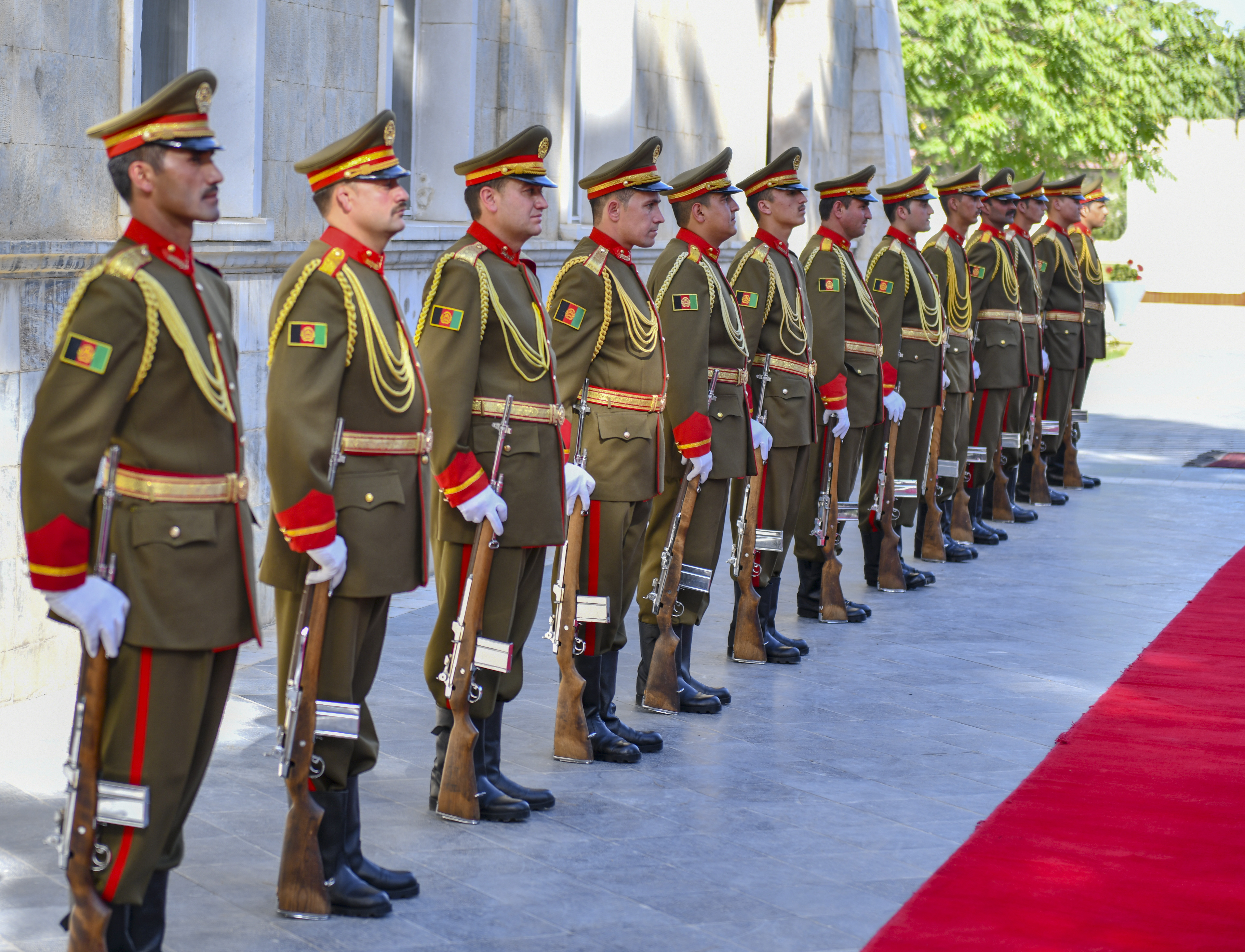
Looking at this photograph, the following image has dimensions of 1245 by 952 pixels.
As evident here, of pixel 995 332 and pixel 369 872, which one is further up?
pixel 995 332

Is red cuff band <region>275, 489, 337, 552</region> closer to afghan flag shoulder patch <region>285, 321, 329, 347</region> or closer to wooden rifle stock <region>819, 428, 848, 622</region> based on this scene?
afghan flag shoulder patch <region>285, 321, 329, 347</region>

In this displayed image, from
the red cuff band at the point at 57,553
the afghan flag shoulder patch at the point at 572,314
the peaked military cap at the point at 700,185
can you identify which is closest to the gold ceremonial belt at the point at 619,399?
the afghan flag shoulder patch at the point at 572,314

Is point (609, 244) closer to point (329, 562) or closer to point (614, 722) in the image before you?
point (614, 722)

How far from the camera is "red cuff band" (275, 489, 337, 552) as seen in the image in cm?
389

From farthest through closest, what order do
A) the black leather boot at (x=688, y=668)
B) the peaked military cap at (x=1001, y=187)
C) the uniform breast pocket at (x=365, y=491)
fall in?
1. the peaked military cap at (x=1001, y=187)
2. the black leather boot at (x=688, y=668)
3. the uniform breast pocket at (x=365, y=491)

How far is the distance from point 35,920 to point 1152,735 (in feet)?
13.5

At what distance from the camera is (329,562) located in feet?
12.9

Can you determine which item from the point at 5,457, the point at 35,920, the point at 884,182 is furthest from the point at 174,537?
the point at 884,182

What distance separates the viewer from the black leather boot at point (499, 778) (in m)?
5.05

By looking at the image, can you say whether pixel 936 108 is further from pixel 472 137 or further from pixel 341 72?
pixel 341 72

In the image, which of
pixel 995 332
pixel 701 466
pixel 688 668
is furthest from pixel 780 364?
pixel 995 332

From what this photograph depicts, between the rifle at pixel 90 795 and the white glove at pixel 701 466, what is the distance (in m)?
2.98

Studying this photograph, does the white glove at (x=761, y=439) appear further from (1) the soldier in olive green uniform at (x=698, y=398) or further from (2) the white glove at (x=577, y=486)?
(2) the white glove at (x=577, y=486)

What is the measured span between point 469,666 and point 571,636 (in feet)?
2.55
